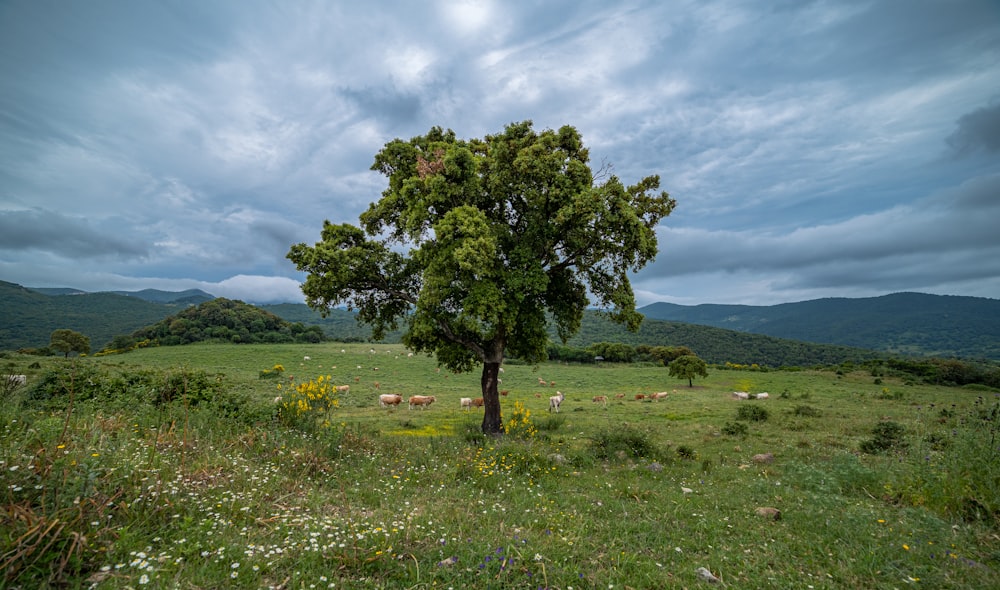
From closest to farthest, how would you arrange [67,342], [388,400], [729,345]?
[388,400]
[67,342]
[729,345]

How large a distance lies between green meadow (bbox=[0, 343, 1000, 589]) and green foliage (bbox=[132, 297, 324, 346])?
3416 inches

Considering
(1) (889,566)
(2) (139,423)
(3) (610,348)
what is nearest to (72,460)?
(2) (139,423)

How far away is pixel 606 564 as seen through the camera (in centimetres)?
528

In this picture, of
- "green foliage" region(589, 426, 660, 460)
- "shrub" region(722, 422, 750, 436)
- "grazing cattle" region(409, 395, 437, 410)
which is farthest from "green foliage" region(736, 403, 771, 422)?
"grazing cattle" region(409, 395, 437, 410)

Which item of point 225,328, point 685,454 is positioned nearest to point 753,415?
point 685,454

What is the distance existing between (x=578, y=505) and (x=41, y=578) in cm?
731

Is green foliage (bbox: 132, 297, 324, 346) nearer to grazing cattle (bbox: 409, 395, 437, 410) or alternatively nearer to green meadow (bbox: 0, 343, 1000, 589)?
grazing cattle (bbox: 409, 395, 437, 410)

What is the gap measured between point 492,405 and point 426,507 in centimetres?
1048

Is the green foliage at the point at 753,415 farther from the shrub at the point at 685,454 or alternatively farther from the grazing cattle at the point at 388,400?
the grazing cattle at the point at 388,400

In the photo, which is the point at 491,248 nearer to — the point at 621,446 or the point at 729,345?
the point at 621,446

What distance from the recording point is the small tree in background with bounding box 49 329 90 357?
7138cm

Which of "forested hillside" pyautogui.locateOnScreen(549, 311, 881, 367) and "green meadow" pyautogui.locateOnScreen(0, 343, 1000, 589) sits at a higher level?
"green meadow" pyautogui.locateOnScreen(0, 343, 1000, 589)

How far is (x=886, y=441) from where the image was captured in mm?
15664

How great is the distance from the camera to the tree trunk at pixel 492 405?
16.9 metres
